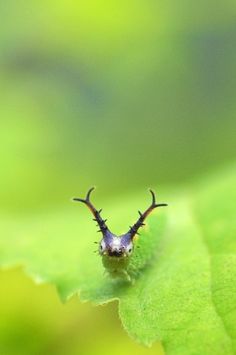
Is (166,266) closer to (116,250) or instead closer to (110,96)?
(116,250)

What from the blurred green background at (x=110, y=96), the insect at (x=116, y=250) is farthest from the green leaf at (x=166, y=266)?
the blurred green background at (x=110, y=96)

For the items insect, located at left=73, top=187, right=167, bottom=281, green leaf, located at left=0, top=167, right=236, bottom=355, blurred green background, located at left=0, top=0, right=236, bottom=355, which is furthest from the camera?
blurred green background, located at left=0, top=0, right=236, bottom=355

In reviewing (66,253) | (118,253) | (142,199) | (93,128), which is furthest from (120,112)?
(118,253)

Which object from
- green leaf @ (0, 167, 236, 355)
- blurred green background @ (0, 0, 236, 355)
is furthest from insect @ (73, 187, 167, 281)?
blurred green background @ (0, 0, 236, 355)

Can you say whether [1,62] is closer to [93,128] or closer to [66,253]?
[93,128]

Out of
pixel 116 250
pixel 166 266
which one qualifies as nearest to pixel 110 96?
pixel 166 266

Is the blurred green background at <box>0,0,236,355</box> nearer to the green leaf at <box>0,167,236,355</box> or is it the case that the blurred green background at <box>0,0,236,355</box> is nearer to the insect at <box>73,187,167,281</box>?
the green leaf at <box>0,167,236,355</box>
